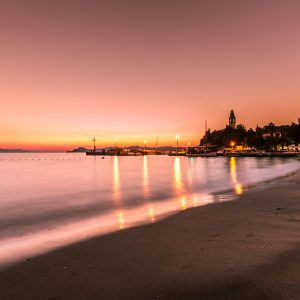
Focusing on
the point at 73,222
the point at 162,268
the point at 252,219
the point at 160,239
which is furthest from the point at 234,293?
the point at 73,222

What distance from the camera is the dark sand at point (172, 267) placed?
4934mm

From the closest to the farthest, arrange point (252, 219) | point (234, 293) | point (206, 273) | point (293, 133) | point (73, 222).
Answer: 1. point (234, 293)
2. point (206, 273)
3. point (252, 219)
4. point (73, 222)
5. point (293, 133)

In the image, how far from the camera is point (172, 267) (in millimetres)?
5957

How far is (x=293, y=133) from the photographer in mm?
142750

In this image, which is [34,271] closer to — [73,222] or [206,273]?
[206,273]

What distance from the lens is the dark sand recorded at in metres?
4.93

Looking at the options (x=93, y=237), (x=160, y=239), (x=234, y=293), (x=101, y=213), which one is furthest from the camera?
(x=101, y=213)

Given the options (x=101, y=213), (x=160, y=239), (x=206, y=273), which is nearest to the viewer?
(x=206, y=273)

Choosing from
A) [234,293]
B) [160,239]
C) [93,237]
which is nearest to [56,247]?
[93,237]

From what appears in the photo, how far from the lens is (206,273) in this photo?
5.57 metres

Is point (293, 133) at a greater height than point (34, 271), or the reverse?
point (293, 133)

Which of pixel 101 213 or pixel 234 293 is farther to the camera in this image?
pixel 101 213

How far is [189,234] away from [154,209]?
22.0 ft

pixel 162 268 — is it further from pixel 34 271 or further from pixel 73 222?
pixel 73 222
